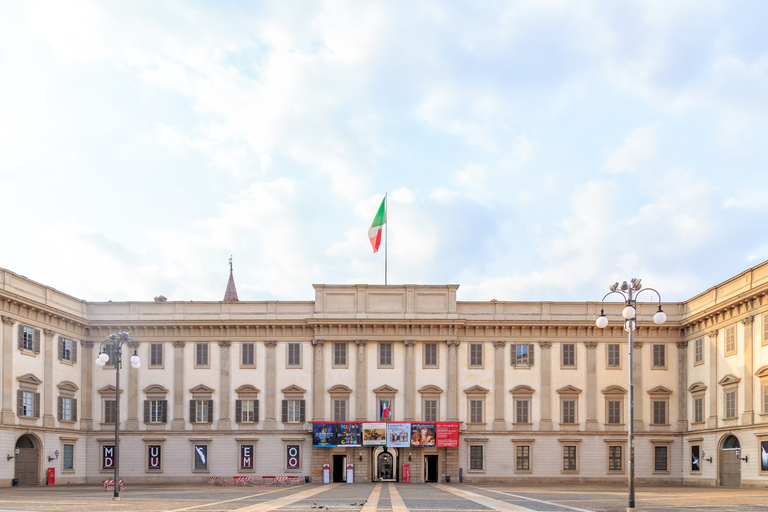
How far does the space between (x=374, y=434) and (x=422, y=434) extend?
3.16 m

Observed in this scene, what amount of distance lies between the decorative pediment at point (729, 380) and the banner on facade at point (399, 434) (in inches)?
764

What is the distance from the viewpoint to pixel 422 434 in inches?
2121

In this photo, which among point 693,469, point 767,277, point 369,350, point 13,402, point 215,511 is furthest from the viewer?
point 369,350

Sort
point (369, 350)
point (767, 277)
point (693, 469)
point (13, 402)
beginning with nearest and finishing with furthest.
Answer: point (767, 277) → point (13, 402) → point (693, 469) → point (369, 350)

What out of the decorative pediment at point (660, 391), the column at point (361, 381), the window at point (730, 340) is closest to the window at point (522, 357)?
the decorative pediment at point (660, 391)

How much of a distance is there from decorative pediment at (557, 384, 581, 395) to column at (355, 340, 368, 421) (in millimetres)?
12977

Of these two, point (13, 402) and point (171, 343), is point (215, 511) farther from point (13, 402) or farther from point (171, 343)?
point (171, 343)

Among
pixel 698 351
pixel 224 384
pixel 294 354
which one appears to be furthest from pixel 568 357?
pixel 224 384

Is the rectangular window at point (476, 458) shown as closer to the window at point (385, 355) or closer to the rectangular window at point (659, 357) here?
the window at point (385, 355)

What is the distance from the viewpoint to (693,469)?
170 feet

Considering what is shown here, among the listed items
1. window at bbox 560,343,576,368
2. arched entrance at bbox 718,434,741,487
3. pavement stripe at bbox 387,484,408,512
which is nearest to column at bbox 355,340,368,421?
window at bbox 560,343,576,368

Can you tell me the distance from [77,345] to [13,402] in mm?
8947

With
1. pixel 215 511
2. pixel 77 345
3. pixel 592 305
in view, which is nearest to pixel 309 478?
pixel 77 345

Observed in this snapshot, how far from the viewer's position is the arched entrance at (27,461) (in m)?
46.9
